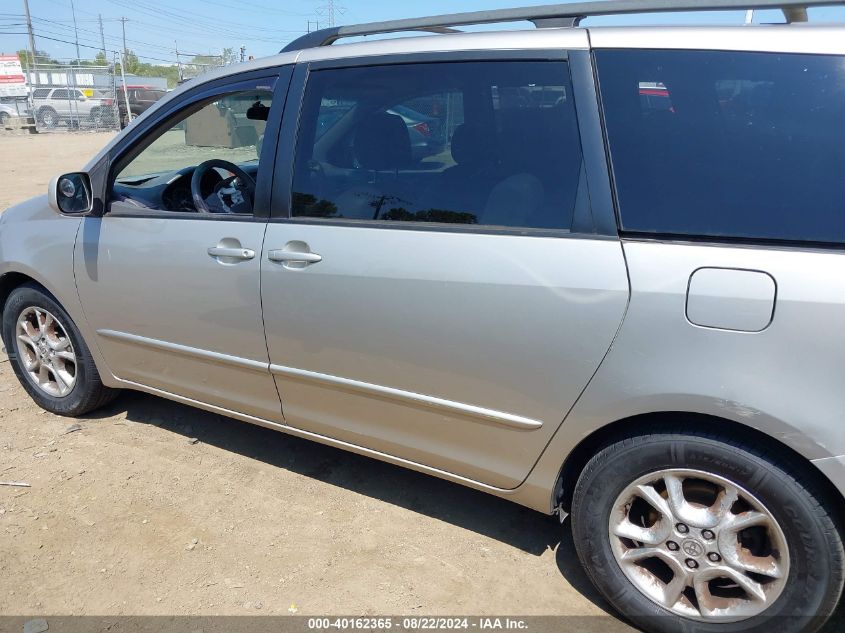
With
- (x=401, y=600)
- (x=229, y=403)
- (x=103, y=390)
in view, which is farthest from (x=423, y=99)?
(x=103, y=390)

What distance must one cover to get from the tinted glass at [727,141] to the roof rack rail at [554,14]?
0.81 feet

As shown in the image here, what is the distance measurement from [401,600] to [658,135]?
69.7 inches

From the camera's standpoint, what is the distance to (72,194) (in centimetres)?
315

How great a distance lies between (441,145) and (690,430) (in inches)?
51.1

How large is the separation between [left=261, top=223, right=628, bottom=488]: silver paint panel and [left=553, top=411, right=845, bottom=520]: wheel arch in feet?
0.48

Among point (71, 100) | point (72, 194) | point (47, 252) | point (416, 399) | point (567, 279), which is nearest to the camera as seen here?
point (567, 279)

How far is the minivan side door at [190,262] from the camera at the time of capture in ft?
8.94

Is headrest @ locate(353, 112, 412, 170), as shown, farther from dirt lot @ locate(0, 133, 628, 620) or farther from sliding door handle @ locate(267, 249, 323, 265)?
dirt lot @ locate(0, 133, 628, 620)

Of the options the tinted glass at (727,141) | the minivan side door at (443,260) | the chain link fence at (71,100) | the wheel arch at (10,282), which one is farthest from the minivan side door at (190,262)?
the chain link fence at (71,100)

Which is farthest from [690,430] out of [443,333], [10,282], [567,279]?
[10,282]

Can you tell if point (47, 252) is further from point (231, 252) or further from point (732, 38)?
point (732, 38)

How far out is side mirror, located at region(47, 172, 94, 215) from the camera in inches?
123

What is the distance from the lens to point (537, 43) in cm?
221

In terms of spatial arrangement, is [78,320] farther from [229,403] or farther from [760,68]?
[760,68]
